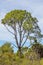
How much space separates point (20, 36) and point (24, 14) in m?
3.69

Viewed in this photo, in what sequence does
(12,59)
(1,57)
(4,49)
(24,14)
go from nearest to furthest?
(1,57) → (12,59) → (4,49) → (24,14)

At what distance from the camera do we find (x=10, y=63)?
2864cm

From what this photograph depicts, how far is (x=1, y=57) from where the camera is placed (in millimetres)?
28578

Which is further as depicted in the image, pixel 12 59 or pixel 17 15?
pixel 17 15

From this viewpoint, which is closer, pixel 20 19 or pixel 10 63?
pixel 10 63

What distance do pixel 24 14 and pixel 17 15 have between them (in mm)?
1167

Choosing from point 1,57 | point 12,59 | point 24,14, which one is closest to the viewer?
point 1,57

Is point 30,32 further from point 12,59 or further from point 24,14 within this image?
point 12,59

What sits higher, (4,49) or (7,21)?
(7,21)

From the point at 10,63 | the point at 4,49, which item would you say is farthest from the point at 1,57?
the point at 4,49

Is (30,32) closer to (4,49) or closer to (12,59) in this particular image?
(4,49)

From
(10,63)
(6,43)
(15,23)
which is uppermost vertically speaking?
(15,23)

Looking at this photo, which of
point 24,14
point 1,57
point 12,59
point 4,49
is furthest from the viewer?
point 24,14

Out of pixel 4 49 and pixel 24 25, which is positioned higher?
pixel 24 25
